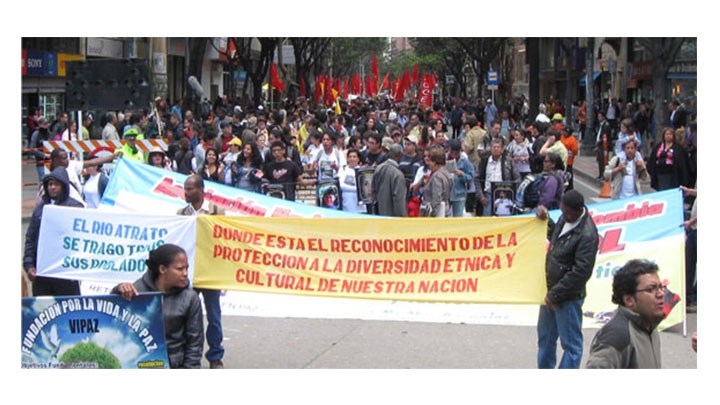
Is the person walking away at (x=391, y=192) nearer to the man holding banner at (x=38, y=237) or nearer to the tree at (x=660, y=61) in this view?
the man holding banner at (x=38, y=237)

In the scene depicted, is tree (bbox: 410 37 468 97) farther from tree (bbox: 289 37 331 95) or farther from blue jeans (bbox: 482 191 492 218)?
blue jeans (bbox: 482 191 492 218)

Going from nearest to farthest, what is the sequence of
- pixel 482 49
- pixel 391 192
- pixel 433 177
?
pixel 433 177
pixel 391 192
pixel 482 49

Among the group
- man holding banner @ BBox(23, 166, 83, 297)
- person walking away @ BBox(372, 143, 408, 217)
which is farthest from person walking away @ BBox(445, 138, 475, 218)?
man holding banner @ BBox(23, 166, 83, 297)

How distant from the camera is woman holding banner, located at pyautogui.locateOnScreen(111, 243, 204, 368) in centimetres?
616

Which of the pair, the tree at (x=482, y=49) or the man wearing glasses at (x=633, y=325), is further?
the tree at (x=482, y=49)

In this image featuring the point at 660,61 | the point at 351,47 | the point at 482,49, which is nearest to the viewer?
the point at 660,61

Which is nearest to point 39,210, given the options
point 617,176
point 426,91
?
point 617,176

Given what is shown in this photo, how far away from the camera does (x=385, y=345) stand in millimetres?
8719

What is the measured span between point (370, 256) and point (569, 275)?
5.58 feet

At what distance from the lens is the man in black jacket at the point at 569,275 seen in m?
6.91

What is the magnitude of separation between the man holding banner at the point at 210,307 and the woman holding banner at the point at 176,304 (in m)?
1.49

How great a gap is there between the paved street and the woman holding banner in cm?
177

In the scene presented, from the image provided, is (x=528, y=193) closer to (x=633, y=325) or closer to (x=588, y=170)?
(x=633, y=325)

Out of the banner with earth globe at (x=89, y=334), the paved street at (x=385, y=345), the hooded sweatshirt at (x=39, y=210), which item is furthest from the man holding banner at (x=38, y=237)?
the banner with earth globe at (x=89, y=334)
